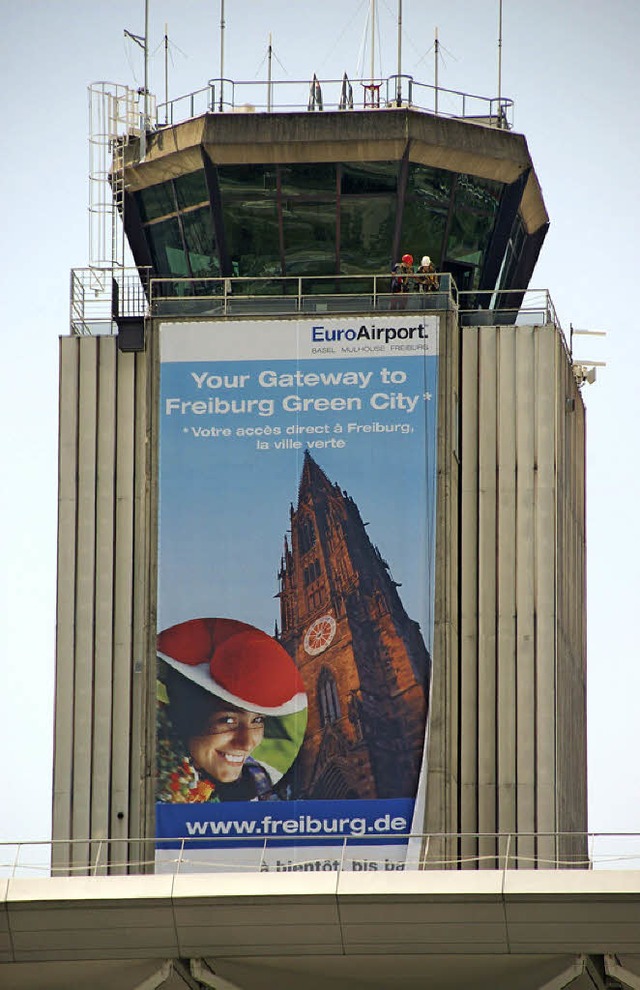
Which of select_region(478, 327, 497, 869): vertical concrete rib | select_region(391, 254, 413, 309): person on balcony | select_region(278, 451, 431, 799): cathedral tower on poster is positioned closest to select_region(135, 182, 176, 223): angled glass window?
select_region(391, 254, 413, 309): person on balcony

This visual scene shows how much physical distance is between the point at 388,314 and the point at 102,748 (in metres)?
10.4

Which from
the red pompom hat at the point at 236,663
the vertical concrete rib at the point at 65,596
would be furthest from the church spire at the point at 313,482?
the vertical concrete rib at the point at 65,596

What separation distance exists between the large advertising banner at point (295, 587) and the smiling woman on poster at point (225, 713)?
1.5 inches

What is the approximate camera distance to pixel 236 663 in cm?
4641

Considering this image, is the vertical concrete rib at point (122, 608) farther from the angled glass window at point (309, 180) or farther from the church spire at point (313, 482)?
the angled glass window at point (309, 180)

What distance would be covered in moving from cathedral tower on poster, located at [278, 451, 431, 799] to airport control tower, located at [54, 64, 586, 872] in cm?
5

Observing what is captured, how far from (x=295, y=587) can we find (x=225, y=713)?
2843 millimetres

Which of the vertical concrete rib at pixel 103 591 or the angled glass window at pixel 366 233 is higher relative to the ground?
the angled glass window at pixel 366 233

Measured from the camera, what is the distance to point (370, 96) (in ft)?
167

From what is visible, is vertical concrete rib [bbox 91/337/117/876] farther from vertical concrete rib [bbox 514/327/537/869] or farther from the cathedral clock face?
vertical concrete rib [bbox 514/327/537/869]

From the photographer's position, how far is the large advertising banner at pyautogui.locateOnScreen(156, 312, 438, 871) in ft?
149

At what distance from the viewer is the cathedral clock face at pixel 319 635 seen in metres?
46.4

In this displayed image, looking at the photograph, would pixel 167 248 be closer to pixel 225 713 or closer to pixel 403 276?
pixel 403 276

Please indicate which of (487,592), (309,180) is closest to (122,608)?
(487,592)
